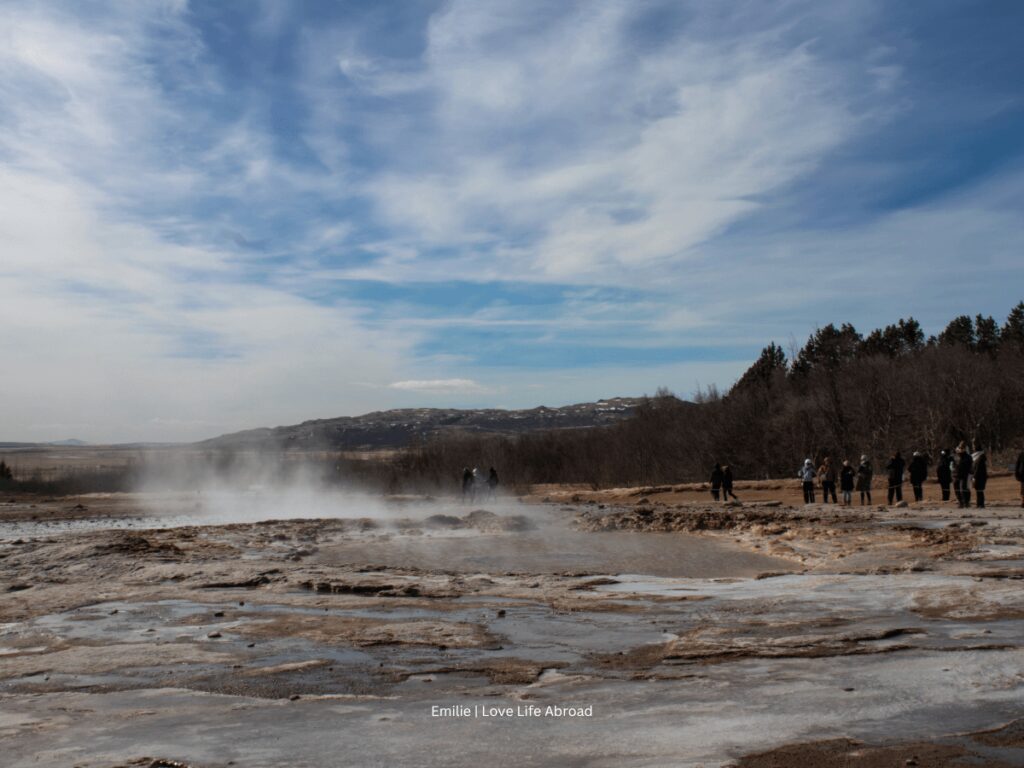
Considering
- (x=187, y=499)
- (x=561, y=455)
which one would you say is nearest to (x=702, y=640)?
(x=187, y=499)

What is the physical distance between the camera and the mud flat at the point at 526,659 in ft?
19.8

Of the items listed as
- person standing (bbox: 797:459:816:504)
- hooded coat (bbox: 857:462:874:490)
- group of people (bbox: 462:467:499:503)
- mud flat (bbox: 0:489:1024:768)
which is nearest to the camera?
mud flat (bbox: 0:489:1024:768)

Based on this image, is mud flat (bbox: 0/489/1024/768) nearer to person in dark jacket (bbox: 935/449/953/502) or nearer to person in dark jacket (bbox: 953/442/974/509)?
person in dark jacket (bbox: 953/442/974/509)

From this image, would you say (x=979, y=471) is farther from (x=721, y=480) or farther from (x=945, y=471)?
(x=721, y=480)

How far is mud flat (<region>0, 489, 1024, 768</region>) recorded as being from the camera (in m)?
6.05

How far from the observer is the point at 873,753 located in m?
5.58

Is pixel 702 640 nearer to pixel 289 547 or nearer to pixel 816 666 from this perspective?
pixel 816 666

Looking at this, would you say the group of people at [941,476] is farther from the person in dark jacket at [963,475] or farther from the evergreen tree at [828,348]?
the evergreen tree at [828,348]

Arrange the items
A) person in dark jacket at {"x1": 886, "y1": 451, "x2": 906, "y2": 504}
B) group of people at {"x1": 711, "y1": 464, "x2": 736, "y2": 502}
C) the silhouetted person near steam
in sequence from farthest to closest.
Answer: the silhouetted person near steam → group of people at {"x1": 711, "y1": 464, "x2": 736, "y2": 502} → person in dark jacket at {"x1": 886, "y1": 451, "x2": 906, "y2": 504}

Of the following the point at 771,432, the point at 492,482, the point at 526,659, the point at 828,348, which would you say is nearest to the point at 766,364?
the point at 828,348

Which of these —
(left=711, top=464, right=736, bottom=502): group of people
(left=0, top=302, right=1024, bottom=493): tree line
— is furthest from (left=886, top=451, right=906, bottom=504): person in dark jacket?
(left=0, top=302, right=1024, bottom=493): tree line

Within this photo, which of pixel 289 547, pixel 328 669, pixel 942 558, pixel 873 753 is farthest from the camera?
pixel 289 547

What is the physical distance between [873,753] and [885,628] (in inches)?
157

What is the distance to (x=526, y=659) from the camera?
8.66 metres
